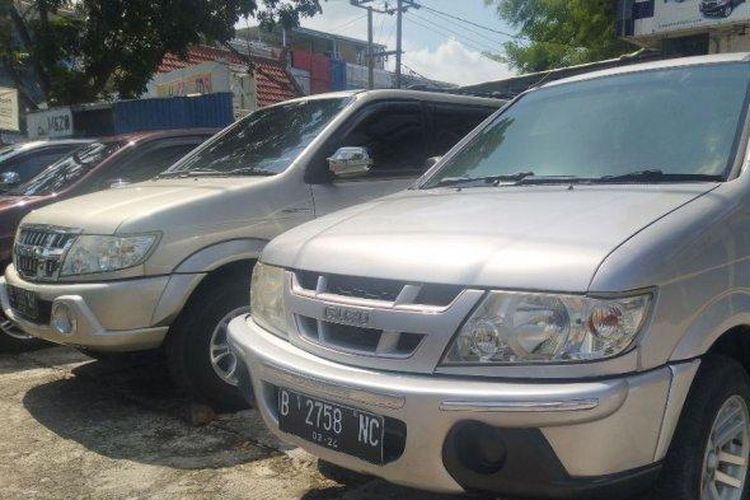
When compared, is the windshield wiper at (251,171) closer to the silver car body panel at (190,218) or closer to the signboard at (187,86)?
the silver car body panel at (190,218)

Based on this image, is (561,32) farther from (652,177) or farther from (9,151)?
(652,177)

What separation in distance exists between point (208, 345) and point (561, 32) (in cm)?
1731

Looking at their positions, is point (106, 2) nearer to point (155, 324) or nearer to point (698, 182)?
point (155, 324)

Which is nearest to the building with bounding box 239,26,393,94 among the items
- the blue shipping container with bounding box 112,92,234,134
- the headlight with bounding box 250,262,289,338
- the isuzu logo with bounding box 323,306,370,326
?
the blue shipping container with bounding box 112,92,234,134

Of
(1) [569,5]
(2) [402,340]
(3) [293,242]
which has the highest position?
(1) [569,5]

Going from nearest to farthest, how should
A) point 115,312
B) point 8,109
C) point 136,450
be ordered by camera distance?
1. point 136,450
2. point 115,312
3. point 8,109

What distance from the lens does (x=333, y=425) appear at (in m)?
2.43

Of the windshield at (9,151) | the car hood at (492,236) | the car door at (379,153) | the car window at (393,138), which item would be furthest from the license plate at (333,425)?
the windshield at (9,151)

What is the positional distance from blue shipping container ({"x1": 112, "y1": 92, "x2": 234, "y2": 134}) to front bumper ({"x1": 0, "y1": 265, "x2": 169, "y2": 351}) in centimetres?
874

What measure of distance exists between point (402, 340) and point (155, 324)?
206 centimetres

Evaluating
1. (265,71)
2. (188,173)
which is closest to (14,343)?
(188,173)

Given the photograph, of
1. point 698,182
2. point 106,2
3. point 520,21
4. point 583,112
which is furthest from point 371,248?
point 520,21

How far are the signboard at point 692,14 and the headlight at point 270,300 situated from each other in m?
12.7

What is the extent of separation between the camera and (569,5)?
1805cm
